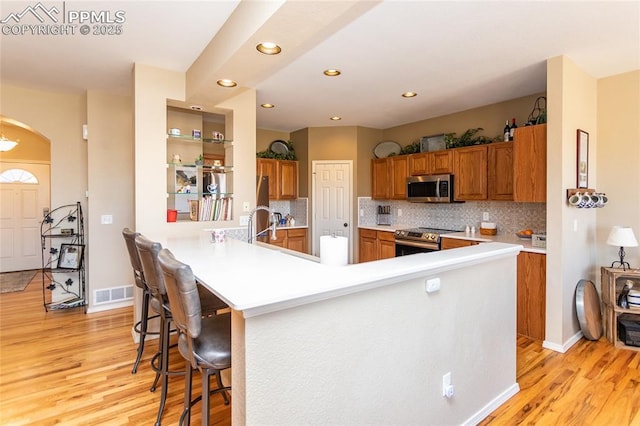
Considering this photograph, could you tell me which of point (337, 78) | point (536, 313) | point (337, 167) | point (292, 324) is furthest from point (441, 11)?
point (337, 167)

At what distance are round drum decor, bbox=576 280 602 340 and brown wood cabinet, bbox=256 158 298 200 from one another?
417 centimetres

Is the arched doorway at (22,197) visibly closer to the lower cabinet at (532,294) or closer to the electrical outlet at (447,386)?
the electrical outlet at (447,386)

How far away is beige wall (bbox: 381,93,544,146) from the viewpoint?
4.09 metres

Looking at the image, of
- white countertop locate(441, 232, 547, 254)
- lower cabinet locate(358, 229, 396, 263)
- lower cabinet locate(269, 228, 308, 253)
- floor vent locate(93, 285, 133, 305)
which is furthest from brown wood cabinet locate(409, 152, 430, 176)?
floor vent locate(93, 285, 133, 305)

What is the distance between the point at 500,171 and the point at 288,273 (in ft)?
11.5

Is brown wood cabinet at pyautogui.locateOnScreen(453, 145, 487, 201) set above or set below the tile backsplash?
above

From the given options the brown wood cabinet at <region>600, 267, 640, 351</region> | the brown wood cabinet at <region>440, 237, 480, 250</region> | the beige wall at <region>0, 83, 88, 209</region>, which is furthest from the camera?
the brown wood cabinet at <region>440, 237, 480, 250</region>

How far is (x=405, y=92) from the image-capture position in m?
3.89

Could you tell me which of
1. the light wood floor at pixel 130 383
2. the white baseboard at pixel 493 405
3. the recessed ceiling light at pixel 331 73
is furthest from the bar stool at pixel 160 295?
the recessed ceiling light at pixel 331 73

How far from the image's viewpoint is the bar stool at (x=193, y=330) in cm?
133

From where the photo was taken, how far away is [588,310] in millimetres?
3176

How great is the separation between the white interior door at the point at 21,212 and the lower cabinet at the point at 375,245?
6.29 metres

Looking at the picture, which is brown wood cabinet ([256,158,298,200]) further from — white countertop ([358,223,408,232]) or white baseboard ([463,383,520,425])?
white baseboard ([463,383,520,425])

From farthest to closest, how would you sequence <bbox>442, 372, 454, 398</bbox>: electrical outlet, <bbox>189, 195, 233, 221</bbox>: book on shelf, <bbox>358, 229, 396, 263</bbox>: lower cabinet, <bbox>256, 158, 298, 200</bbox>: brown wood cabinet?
1. <bbox>256, 158, 298, 200</bbox>: brown wood cabinet
2. <bbox>358, 229, 396, 263</bbox>: lower cabinet
3. <bbox>189, 195, 233, 221</bbox>: book on shelf
4. <bbox>442, 372, 454, 398</bbox>: electrical outlet
